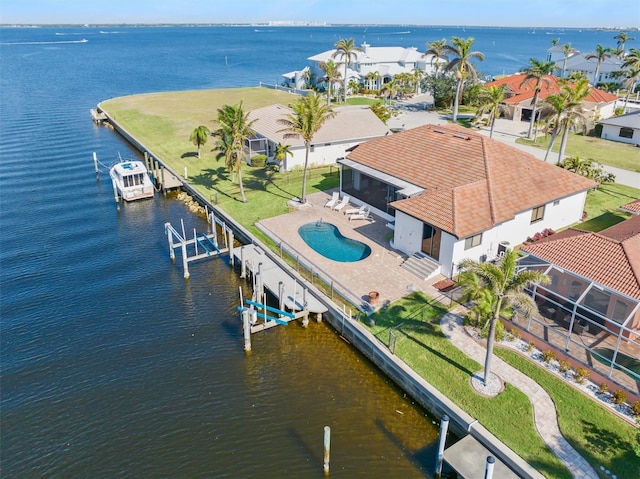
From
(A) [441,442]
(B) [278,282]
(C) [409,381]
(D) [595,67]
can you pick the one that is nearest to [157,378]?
(B) [278,282]

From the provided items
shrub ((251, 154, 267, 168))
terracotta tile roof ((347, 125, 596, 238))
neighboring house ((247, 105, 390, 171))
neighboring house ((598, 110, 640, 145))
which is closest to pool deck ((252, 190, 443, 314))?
terracotta tile roof ((347, 125, 596, 238))

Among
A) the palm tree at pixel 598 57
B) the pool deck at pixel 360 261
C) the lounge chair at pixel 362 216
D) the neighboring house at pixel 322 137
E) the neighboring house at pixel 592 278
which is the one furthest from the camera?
the palm tree at pixel 598 57

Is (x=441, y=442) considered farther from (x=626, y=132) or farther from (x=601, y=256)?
(x=626, y=132)

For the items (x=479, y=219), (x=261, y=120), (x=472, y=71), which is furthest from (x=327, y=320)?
(x=472, y=71)

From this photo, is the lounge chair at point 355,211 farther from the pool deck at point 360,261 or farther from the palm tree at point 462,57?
the palm tree at point 462,57

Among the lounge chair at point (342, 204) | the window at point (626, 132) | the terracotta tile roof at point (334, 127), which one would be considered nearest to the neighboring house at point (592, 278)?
the lounge chair at point (342, 204)

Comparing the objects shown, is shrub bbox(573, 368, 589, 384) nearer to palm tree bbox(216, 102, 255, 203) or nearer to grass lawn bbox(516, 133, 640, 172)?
palm tree bbox(216, 102, 255, 203)
